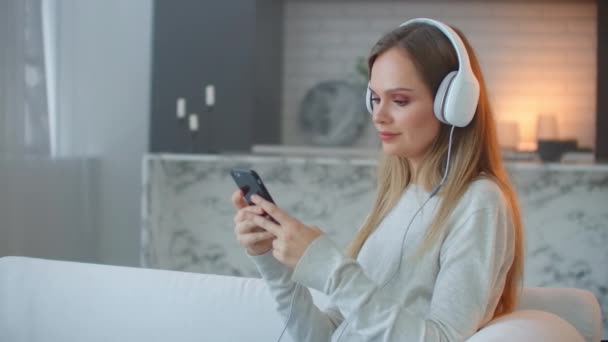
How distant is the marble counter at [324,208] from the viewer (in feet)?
10.2

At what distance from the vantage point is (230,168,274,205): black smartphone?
46.9 inches

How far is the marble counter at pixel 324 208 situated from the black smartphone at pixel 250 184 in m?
1.93

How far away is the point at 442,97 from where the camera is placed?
1172mm

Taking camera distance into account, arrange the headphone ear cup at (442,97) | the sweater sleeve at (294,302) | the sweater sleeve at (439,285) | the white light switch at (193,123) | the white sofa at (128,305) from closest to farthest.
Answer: the sweater sleeve at (439,285)
the headphone ear cup at (442,97)
the sweater sleeve at (294,302)
the white sofa at (128,305)
the white light switch at (193,123)

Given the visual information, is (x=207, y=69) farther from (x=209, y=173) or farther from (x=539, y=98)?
(x=539, y=98)

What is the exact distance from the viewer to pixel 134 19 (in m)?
3.60

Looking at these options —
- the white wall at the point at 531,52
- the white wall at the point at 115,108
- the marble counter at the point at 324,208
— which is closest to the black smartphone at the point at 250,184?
the marble counter at the point at 324,208

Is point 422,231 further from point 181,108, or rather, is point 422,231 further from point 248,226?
point 181,108

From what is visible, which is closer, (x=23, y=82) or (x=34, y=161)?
(x=23, y=82)

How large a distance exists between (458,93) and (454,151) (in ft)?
0.41

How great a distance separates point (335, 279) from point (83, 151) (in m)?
2.56

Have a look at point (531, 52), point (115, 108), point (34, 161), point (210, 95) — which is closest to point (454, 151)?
point (34, 161)

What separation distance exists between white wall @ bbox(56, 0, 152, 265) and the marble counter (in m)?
0.24

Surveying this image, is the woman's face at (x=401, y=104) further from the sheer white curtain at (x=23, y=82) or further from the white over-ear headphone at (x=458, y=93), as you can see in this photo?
the sheer white curtain at (x=23, y=82)
